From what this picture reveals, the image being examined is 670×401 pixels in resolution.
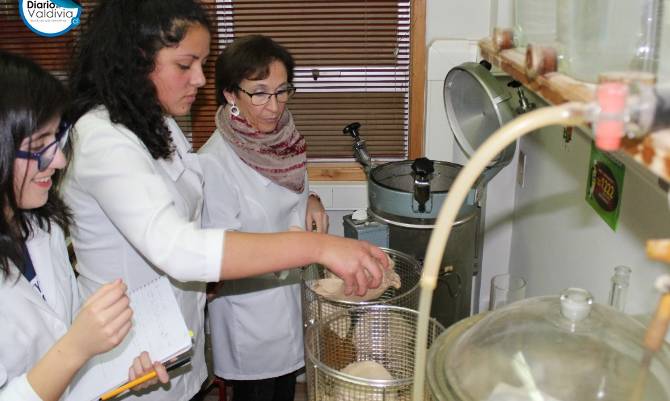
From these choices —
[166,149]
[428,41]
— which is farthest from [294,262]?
[428,41]

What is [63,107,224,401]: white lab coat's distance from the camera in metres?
1.02

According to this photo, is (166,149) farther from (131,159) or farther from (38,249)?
(38,249)

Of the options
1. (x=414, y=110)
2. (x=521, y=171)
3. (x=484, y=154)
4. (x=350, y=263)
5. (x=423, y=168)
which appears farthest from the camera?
(x=414, y=110)

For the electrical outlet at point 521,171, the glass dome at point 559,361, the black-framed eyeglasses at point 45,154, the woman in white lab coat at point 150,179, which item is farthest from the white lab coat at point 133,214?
the electrical outlet at point 521,171

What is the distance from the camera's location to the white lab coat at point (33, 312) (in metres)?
0.99

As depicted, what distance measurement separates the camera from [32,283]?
3.68 ft

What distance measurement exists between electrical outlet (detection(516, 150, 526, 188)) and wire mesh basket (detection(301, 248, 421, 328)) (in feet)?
1.88

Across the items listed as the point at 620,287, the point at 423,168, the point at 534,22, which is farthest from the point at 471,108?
the point at 620,287

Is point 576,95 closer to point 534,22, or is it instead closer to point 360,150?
point 534,22

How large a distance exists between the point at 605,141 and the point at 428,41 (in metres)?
1.87

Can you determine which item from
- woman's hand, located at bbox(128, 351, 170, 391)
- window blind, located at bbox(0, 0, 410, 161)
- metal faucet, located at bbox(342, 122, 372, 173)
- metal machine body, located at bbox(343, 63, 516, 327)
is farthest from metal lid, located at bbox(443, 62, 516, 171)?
woman's hand, located at bbox(128, 351, 170, 391)

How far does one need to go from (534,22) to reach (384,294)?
77cm

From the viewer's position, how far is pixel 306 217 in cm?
194

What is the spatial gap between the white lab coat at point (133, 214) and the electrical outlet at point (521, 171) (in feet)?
3.28
